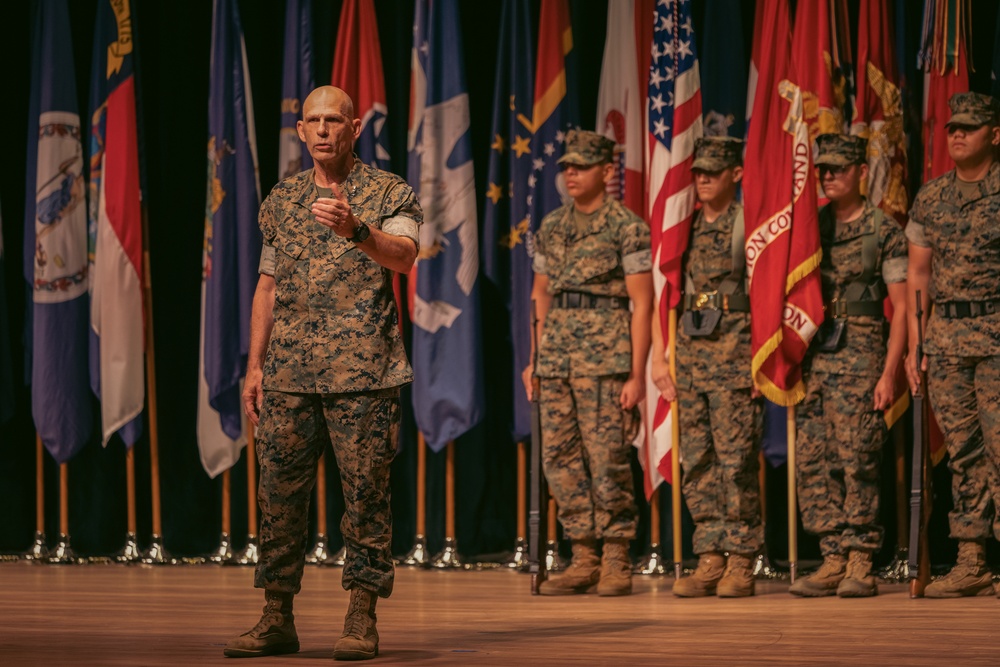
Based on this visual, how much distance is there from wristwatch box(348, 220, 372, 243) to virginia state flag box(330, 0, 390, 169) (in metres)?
2.97

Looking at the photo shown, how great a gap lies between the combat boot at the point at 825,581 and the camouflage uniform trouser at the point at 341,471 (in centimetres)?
202

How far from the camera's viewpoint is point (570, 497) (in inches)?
211

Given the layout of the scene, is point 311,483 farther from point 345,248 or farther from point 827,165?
point 827,165

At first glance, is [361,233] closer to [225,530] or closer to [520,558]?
[520,558]

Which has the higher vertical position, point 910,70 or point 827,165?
point 910,70

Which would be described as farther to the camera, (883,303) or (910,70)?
(910,70)

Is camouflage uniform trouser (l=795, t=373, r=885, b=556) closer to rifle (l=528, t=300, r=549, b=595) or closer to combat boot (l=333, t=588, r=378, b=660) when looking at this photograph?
rifle (l=528, t=300, r=549, b=595)

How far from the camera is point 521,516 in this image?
20.8 feet

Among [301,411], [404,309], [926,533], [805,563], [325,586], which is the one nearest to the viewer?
[301,411]

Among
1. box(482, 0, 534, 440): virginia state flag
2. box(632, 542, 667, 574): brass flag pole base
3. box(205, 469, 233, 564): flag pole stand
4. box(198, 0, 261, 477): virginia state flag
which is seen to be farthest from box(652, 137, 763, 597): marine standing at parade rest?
box(205, 469, 233, 564): flag pole stand

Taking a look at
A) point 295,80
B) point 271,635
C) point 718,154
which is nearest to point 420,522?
point 295,80

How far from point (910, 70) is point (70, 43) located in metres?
3.68

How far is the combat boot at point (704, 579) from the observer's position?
5.20 metres

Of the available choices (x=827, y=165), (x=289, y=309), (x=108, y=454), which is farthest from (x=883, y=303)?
(x=108, y=454)
